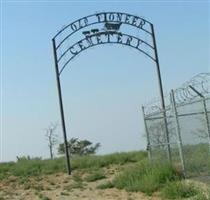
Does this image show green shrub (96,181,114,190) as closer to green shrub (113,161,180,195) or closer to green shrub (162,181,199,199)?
green shrub (113,161,180,195)

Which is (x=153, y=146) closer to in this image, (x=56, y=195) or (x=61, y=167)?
(x=56, y=195)

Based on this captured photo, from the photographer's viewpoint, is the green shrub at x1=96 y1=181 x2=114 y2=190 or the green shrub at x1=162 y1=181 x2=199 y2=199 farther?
the green shrub at x1=96 y1=181 x2=114 y2=190

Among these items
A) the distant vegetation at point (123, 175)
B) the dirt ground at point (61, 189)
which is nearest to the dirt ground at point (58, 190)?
the dirt ground at point (61, 189)

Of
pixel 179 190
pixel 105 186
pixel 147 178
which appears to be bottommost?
pixel 179 190

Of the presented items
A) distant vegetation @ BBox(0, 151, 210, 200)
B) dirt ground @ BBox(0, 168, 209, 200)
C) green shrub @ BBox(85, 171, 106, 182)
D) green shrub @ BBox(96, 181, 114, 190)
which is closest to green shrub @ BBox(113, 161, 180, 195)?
distant vegetation @ BBox(0, 151, 210, 200)

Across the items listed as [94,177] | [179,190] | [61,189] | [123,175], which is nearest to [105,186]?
[123,175]

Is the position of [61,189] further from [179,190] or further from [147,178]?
[179,190]

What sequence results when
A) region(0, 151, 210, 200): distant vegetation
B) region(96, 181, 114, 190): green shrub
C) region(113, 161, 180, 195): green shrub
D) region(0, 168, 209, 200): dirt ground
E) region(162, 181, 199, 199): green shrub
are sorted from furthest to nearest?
region(96, 181, 114, 190): green shrub < region(0, 168, 209, 200): dirt ground < region(113, 161, 180, 195): green shrub < region(0, 151, 210, 200): distant vegetation < region(162, 181, 199, 199): green shrub

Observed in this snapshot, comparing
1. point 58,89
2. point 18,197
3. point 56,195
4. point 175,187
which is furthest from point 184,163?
point 58,89

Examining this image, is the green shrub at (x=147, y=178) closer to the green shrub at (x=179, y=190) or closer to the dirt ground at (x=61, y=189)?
the dirt ground at (x=61, y=189)

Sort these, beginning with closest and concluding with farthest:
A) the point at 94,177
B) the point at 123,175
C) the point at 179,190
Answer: the point at 179,190 → the point at 123,175 → the point at 94,177

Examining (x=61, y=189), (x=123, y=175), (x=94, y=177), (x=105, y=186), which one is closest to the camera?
(x=105, y=186)

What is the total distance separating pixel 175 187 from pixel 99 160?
11.8 metres

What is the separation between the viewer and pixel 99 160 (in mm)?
25547
